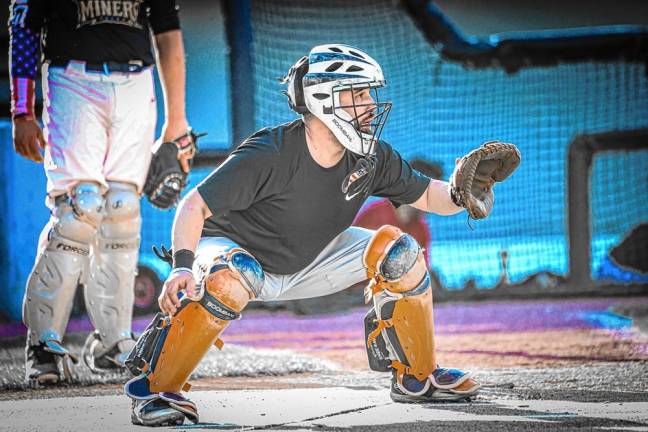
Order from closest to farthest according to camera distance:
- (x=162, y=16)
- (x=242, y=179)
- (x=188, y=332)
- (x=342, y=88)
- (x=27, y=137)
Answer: (x=188, y=332), (x=242, y=179), (x=342, y=88), (x=27, y=137), (x=162, y=16)

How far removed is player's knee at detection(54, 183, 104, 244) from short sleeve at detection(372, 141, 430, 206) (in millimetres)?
1235

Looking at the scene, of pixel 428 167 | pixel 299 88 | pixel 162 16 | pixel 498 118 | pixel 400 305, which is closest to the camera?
pixel 400 305

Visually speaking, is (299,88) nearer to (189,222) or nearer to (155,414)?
(189,222)

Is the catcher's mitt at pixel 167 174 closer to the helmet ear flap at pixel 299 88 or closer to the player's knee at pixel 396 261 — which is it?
the helmet ear flap at pixel 299 88

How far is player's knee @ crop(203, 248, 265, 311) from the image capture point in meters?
3.15

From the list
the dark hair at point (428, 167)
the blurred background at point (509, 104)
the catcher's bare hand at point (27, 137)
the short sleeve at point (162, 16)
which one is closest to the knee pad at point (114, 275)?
the catcher's bare hand at point (27, 137)

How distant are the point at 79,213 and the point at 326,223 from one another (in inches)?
47.2

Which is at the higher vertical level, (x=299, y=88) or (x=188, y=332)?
(x=299, y=88)

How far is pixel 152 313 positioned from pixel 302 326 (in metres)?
1.00

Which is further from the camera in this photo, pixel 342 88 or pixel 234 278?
pixel 342 88

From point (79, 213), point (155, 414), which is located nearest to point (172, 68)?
point (79, 213)

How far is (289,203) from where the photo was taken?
3537 mm

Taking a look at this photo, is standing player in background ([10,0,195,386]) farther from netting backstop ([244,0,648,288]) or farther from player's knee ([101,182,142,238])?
netting backstop ([244,0,648,288])

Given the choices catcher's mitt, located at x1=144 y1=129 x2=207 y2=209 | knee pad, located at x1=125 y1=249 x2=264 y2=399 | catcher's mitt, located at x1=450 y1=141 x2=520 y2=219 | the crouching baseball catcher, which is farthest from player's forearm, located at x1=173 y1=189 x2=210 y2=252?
catcher's mitt, located at x1=144 y1=129 x2=207 y2=209
